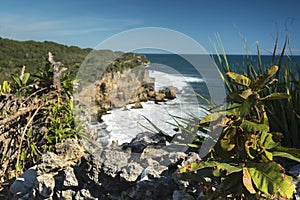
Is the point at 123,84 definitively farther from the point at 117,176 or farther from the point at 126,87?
the point at 117,176

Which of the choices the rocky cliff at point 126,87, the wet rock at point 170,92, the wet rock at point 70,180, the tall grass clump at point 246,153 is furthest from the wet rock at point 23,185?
the wet rock at point 170,92

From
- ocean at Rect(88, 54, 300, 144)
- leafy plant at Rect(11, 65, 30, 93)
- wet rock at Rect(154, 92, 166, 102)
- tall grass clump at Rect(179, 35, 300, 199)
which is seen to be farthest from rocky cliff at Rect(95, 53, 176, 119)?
tall grass clump at Rect(179, 35, 300, 199)

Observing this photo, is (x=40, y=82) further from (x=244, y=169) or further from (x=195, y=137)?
(x=244, y=169)

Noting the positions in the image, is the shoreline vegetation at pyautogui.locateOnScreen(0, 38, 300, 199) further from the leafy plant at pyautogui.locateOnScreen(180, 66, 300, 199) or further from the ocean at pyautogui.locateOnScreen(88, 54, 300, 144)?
the ocean at pyautogui.locateOnScreen(88, 54, 300, 144)

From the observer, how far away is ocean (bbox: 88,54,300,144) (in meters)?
2.66

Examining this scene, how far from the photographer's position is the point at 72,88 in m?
3.80

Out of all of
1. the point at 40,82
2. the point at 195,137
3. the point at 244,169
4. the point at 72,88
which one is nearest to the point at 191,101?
the point at 195,137

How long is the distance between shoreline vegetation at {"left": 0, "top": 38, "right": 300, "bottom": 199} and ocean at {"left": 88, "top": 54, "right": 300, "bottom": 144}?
119 millimetres

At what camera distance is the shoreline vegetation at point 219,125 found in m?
1.53

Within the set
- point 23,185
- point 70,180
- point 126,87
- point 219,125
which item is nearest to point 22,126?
point 23,185

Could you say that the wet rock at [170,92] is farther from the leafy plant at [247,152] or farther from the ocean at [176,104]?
the leafy plant at [247,152]

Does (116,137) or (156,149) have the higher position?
(156,149)

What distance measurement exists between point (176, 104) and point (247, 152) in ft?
6.68

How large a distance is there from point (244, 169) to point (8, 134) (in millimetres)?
2733
